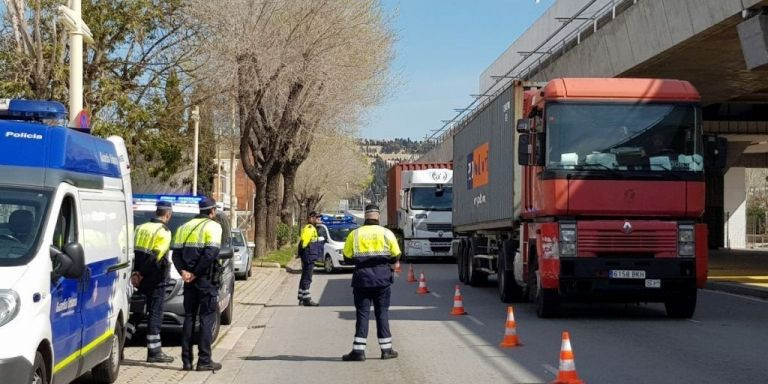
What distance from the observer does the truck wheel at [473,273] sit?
25.8 metres

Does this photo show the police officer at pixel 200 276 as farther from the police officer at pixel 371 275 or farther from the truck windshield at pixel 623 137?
the truck windshield at pixel 623 137

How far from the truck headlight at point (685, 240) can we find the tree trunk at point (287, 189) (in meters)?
31.9

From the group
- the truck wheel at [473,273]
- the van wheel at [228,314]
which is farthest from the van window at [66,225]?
the truck wheel at [473,273]

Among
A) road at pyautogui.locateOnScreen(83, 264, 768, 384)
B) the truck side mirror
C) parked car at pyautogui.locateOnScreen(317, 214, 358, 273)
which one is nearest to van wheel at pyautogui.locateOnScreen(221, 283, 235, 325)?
road at pyautogui.locateOnScreen(83, 264, 768, 384)

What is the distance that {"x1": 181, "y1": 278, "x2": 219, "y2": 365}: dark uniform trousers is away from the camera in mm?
11461

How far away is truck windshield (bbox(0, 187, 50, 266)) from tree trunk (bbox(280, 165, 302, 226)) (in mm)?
38856

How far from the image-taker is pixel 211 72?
28.8 metres

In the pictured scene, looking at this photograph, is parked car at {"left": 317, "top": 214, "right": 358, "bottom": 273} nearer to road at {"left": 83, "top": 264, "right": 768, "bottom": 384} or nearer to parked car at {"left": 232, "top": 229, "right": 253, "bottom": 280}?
parked car at {"left": 232, "top": 229, "right": 253, "bottom": 280}

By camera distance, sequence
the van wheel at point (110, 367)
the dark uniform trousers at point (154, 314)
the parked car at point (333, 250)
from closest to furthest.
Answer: the van wheel at point (110, 367) → the dark uniform trousers at point (154, 314) → the parked car at point (333, 250)

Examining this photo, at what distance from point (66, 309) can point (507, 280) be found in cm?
1309

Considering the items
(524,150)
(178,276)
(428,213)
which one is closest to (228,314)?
(178,276)

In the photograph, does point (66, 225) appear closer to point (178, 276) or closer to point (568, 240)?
point (178, 276)

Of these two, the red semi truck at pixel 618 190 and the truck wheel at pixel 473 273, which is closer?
the red semi truck at pixel 618 190

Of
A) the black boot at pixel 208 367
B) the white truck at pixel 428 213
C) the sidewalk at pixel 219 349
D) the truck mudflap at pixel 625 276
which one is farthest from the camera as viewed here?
the white truck at pixel 428 213
